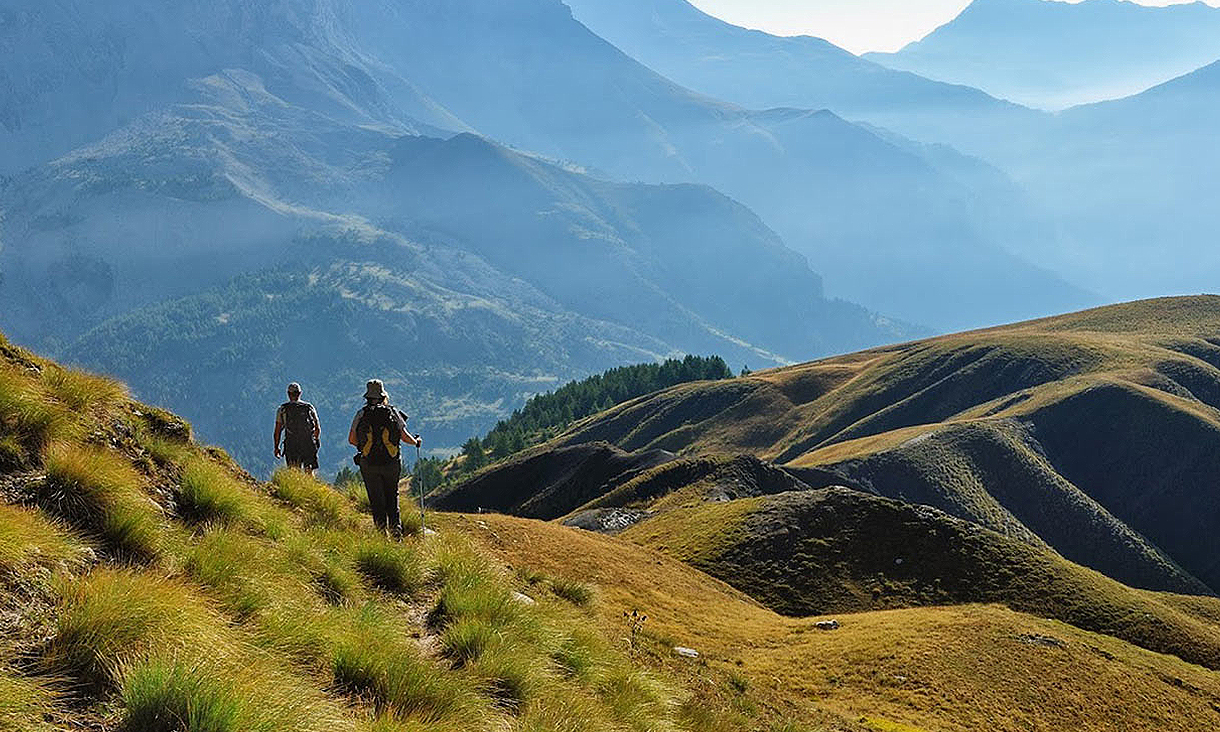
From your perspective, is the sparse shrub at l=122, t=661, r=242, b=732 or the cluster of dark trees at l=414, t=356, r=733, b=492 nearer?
the sparse shrub at l=122, t=661, r=242, b=732

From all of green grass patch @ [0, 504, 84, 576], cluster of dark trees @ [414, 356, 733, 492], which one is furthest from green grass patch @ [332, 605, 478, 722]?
cluster of dark trees @ [414, 356, 733, 492]

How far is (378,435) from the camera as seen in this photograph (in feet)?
50.3

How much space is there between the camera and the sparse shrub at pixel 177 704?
5.29m

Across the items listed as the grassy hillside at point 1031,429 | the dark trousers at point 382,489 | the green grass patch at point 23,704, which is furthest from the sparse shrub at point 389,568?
the grassy hillside at point 1031,429

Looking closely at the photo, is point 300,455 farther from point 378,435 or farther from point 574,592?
point 574,592

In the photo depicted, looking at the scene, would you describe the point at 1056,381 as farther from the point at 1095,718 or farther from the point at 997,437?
the point at 1095,718

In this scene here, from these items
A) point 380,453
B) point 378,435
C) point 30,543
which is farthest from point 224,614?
point 378,435

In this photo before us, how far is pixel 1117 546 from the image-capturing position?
92062mm

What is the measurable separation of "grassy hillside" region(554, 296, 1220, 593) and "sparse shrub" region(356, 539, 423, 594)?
85.3 metres

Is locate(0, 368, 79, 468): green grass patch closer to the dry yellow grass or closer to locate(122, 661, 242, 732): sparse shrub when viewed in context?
locate(122, 661, 242, 732): sparse shrub

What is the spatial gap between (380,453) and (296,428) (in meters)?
6.61

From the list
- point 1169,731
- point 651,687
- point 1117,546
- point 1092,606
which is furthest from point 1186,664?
point 1117,546

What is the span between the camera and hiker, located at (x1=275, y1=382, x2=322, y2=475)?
20.5m

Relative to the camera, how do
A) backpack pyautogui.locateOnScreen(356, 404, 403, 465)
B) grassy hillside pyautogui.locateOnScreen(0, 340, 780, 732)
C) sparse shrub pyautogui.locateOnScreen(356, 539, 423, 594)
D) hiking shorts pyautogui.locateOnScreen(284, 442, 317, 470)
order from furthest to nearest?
1. hiking shorts pyautogui.locateOnScreen(284, 442, 317, 470)
2. backpack pyautogui.locateOnScreen(356, 404, 403, 465)
3. sparse shrub pyautogui.locateOnScreen(356, 539, 423, 594)
4. grassy hillside pyautogui.locateOnScreen(0, 340, 780, 732)
